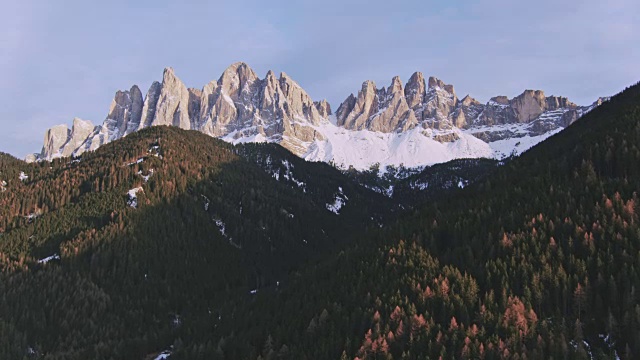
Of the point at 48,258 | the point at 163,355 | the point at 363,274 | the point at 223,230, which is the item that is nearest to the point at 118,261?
the point at 48,258

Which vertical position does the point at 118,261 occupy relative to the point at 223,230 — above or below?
below

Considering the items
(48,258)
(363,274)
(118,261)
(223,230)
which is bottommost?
(363,274)

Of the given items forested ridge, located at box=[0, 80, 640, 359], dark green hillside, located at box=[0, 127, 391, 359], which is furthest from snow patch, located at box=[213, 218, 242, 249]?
forested ridge, located at box=[0, 80, 640, 359]

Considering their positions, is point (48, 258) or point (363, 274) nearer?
point (363, 274)

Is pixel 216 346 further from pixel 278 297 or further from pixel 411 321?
pixel 411 321

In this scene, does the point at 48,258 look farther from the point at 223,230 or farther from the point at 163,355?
the point at 163,355

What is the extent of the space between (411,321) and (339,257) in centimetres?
4174

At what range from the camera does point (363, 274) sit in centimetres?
10412

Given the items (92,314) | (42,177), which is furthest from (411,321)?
(42,177)

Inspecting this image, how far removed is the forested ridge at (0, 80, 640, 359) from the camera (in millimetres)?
80438

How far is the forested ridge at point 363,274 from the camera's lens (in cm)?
8044

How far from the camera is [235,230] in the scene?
637 ft

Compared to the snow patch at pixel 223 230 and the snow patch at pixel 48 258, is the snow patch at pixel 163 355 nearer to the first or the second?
the snow patch at pixel 48 258

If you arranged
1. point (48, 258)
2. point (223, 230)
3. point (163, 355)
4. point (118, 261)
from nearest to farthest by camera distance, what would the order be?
point (163, 355) < point (48, 258) < point (118, 261) < point (223, 230)
